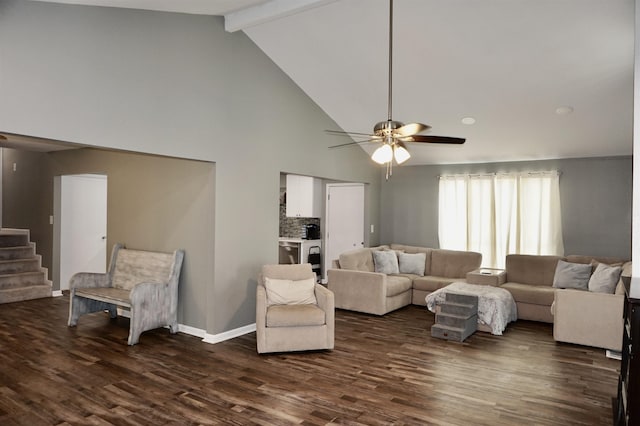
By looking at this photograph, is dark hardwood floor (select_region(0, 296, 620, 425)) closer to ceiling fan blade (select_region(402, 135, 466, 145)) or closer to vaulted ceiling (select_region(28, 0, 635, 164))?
ceiling fan blade (select_region(402, 135, 466, 145))

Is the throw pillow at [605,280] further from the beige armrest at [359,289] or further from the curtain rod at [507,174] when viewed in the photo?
the beige armrest at [359,289]

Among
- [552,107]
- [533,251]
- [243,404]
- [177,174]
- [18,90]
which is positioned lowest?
[243,404]

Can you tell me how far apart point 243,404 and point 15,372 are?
7.04 feet

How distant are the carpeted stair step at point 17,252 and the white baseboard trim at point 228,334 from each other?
4274 millimetres

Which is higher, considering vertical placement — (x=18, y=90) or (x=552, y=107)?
(x=552, y=107)

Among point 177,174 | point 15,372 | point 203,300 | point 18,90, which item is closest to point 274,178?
point 177,174

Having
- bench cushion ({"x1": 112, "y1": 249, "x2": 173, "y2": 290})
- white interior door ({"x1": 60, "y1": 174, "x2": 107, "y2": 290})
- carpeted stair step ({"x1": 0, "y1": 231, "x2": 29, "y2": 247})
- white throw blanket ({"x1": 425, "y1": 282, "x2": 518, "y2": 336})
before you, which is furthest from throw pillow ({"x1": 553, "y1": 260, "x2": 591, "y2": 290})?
carpeted stair step ({"x1": 0, "y1": 231, "x2": 29, "y2": 247})

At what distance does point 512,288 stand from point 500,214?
151 cm

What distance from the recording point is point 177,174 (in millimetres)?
5055

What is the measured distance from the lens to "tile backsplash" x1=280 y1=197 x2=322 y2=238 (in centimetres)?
869

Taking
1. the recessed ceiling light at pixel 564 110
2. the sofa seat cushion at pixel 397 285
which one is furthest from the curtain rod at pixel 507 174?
the sofa seat cushion at pixel 397 285

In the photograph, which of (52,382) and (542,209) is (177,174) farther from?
(542,209)

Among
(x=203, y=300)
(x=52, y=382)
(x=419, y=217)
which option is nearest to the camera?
(x=52, y=382)

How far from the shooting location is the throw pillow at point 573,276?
18.5ft
